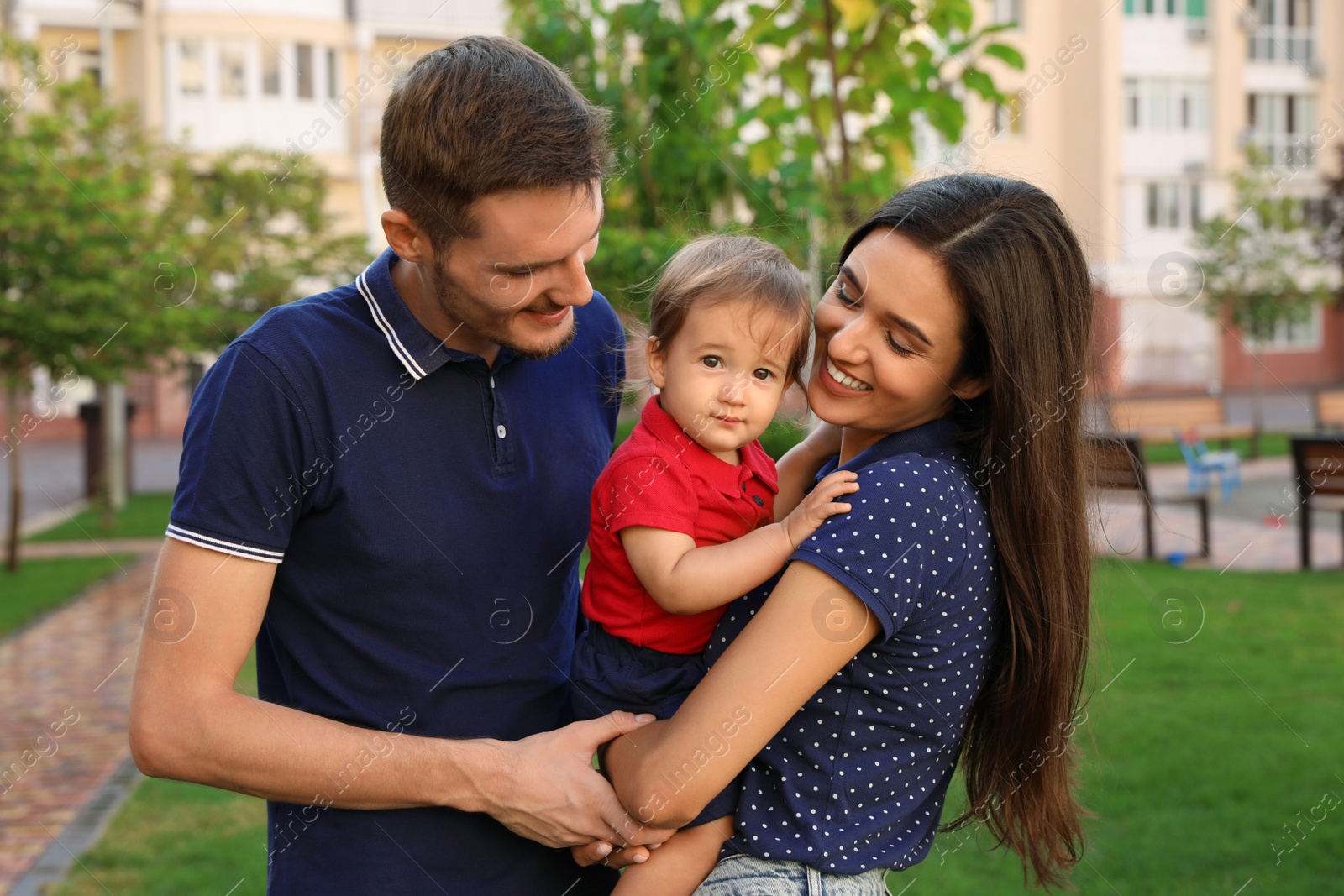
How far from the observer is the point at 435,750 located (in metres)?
1.88

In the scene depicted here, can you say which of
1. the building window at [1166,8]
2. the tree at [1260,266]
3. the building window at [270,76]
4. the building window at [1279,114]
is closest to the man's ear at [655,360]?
the tree at [1260,266]

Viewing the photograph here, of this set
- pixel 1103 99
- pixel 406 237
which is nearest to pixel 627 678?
pixel 406 237

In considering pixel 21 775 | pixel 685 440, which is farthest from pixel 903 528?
pixel 21 775

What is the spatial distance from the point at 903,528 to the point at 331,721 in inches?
35.9

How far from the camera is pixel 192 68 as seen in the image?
27.7 m

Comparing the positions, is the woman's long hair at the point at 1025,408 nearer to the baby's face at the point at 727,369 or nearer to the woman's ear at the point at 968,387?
the woman's ear at the point at 968,387

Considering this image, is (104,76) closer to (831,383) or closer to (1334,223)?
(1334,223)

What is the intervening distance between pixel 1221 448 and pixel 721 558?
58.8 ft

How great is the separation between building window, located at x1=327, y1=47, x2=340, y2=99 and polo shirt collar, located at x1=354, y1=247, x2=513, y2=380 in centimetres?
2861

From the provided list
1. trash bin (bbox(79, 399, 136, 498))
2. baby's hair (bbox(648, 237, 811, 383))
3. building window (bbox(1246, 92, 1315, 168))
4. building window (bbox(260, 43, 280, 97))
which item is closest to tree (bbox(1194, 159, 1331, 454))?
building window (bbox(1246, 92, 1315, 168))

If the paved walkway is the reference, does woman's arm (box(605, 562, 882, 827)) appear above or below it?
above

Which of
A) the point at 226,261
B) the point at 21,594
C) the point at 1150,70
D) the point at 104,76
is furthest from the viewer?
the point at 1150,70

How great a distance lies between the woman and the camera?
1.77 m

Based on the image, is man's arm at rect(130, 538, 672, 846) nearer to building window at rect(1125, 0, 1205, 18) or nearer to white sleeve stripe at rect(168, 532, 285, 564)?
white sleeve stripe at rect(168, 532, 285, 564)
